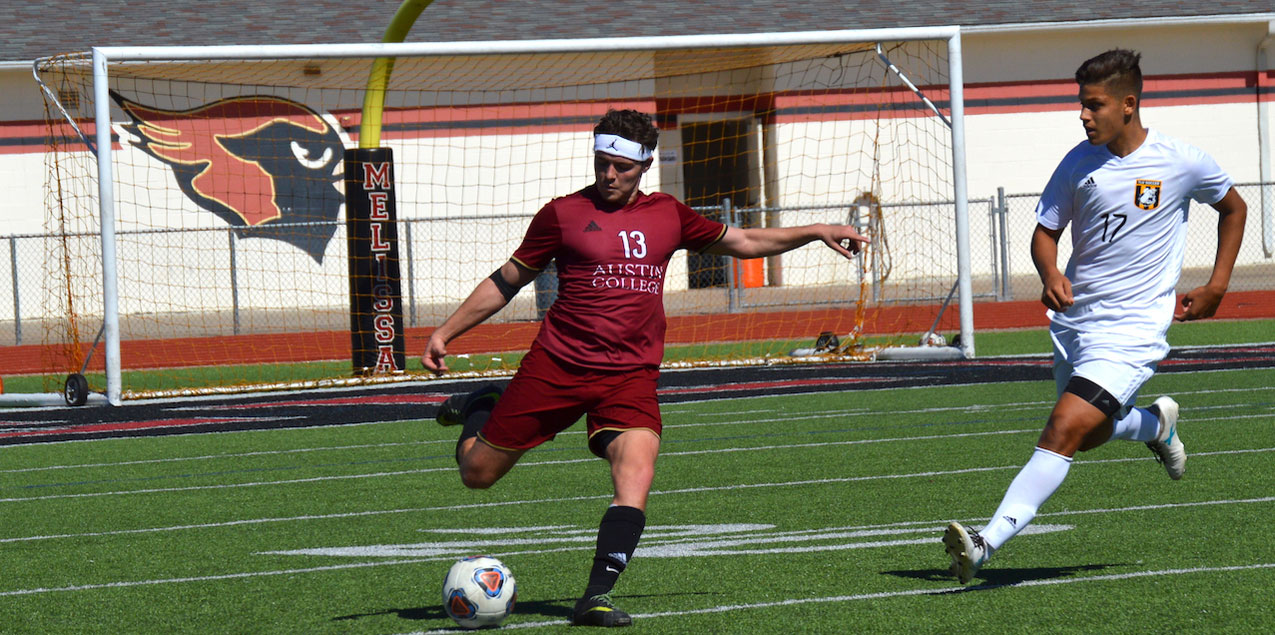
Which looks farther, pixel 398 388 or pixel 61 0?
pixel 61 0

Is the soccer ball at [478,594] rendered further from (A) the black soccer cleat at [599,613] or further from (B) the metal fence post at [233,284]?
(B) the metal fence post at [233,284]

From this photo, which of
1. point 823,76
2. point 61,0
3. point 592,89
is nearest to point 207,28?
point 61,0

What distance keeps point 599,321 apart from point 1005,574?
1834 mm

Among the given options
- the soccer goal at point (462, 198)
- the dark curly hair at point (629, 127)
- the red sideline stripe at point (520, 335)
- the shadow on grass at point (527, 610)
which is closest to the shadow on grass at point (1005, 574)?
the shadow on grass at point (527, 610)

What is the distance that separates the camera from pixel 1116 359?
20.9 feet

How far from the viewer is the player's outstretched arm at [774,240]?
6.62 metres

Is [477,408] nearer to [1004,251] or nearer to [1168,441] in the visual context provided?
[1168,441]

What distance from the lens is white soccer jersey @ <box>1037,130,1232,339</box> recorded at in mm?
6484

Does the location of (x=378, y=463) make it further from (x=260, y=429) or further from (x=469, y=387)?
(x=469, y=387)

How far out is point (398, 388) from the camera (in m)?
17.1

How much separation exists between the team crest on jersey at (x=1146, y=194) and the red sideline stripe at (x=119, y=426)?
9566 millimetres

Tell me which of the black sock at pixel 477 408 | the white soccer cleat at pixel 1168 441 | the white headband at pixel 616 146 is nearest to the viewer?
the white headband at pixel 616 146

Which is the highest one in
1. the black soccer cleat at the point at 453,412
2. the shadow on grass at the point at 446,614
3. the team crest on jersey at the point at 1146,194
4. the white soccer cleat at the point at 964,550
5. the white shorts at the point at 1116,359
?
the team crest on jersey at the point at 1146,194

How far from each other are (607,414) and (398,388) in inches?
440
